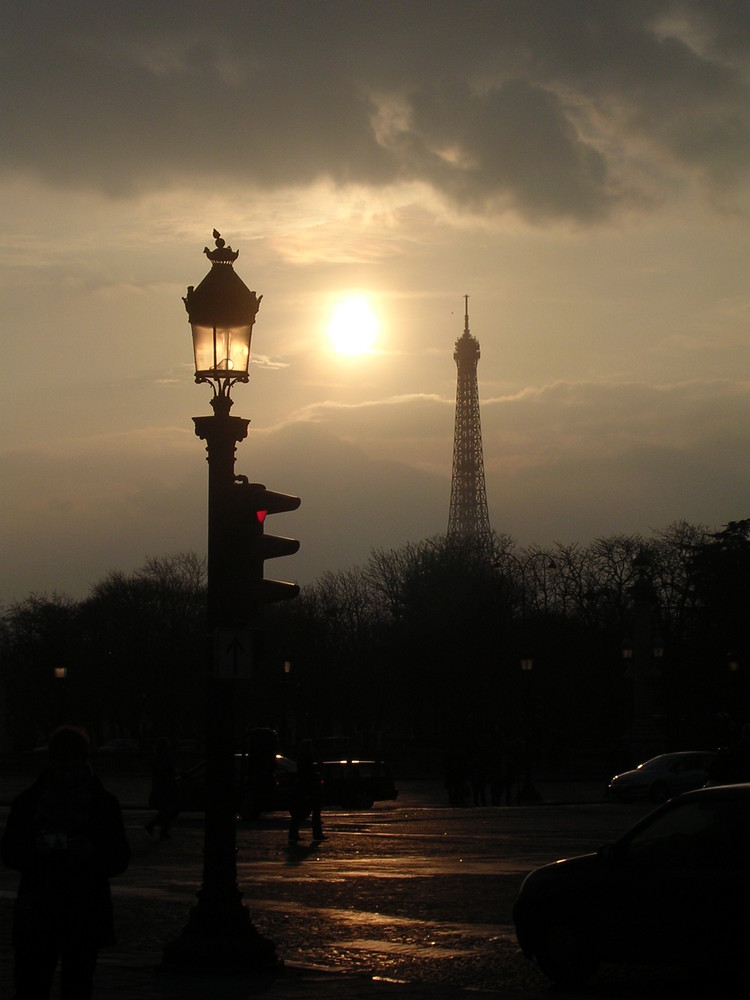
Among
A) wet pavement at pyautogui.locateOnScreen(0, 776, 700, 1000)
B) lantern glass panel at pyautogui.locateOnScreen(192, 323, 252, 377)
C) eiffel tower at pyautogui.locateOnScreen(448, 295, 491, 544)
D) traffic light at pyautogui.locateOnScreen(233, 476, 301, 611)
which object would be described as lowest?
wet pavement at pyautogui.locateOnScreen(0, 776, 700, 1000)

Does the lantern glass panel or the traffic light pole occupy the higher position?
the lantern glass panel

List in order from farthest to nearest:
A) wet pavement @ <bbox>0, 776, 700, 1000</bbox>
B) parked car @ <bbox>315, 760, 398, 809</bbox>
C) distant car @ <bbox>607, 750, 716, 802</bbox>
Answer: parked car @ <bbox>315, 760, 398, 809</bbox> < distant car @ <bbox>607, 750, 716, 802</bbox> < wet pavement @ <bbox>0, 776, 700, 1000</bbox>

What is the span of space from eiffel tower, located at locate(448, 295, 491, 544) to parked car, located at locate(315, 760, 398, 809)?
11031 cm

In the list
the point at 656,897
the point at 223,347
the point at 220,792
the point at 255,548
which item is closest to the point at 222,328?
the point at 223,347

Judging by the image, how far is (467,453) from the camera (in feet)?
538

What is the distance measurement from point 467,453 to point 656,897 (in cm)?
15354

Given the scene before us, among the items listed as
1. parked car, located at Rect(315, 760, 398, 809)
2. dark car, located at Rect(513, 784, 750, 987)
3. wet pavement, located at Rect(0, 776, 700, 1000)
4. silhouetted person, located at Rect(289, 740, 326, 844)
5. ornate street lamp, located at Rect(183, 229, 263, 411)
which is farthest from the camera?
parked car, located at Rect(315, 760, 398, 809)

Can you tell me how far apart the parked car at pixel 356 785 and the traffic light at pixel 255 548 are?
102 ft

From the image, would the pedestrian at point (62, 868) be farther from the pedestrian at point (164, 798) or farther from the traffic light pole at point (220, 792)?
the pedestrian at point (164, 798)

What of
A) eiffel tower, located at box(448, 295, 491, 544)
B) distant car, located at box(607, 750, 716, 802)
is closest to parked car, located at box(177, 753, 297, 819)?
distant car, located at box(607, 750, 716, 802)

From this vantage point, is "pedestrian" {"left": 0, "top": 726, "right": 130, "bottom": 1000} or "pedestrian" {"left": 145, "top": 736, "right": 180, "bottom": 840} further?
"pedestrian" {"left": 145, "top": 736, "right": 180, "bottom": 840}

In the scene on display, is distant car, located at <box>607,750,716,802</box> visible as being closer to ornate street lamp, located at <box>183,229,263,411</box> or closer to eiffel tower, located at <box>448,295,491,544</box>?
ornate street lamp, located at <box>183,229,263,411</box>

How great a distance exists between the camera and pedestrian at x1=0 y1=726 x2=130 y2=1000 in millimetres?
7633

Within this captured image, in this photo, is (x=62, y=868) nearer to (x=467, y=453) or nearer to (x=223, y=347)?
(x=223, y=347)
